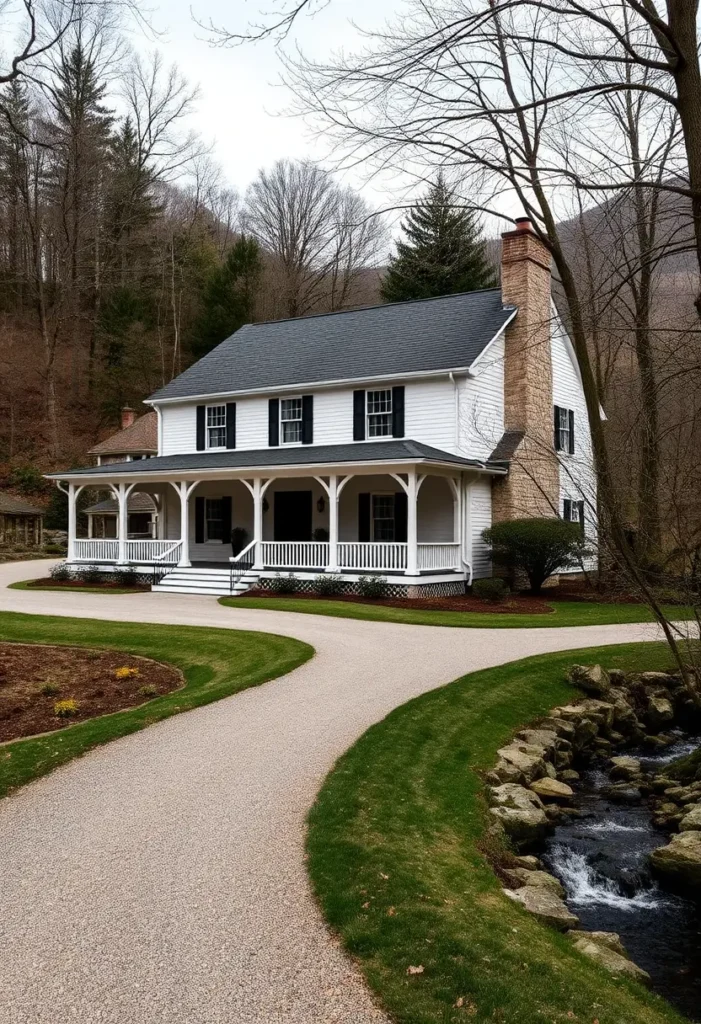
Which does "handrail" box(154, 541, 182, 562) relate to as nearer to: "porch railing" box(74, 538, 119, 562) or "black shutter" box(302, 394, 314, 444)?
"porch railing" box(74, 538, 119, 562)

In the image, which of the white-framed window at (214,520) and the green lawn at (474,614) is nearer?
the green lawn at (474,614)

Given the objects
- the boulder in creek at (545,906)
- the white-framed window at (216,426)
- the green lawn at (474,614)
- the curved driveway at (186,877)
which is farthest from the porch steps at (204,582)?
the boulder in creek at (545,906)

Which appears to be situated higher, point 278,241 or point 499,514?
point 278,241

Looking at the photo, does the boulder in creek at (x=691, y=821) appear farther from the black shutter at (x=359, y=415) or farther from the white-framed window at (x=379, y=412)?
the black shutter at (x=359, y=415)

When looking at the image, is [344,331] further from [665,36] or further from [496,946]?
[496,946]

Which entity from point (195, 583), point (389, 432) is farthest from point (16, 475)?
point (389, 432)

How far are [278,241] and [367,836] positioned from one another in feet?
160

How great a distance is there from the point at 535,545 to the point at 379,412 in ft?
19.1

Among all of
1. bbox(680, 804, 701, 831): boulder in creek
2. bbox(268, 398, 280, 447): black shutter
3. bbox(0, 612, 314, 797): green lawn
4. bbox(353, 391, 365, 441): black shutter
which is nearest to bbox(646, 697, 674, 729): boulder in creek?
bbox(680, 804, 701, 831): boulder in creek

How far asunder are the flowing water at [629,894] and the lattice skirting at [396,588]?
11232mm

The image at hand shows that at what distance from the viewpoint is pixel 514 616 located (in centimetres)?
1778

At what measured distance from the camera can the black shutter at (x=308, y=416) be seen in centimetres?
2464

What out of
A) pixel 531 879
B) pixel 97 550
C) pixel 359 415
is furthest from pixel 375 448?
pixel 531 879

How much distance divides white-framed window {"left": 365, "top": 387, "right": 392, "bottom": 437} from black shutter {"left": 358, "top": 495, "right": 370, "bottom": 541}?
5.95ft
